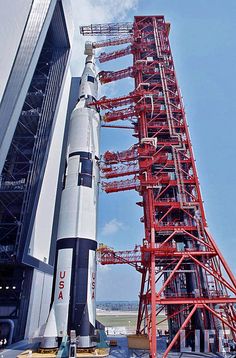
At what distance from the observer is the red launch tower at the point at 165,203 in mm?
19562

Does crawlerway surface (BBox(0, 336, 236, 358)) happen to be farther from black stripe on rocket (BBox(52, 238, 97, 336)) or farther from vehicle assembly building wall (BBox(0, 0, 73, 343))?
vehicle assembly building wall (BBox(0, 0, 73, 343))

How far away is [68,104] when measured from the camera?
3922 centimetres

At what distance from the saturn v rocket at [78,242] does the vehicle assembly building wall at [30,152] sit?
5375 millimetres

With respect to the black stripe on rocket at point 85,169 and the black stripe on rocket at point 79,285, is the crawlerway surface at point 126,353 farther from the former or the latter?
the black stripe on rocket at point 85,169

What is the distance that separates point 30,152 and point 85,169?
11.8m

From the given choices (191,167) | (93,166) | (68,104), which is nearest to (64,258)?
(93,166)

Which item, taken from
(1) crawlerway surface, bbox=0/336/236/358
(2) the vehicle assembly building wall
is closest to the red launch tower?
(1) crawlerway surface, bbox=0/336/236/358

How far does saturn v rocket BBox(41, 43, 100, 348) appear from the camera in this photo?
17.3 m

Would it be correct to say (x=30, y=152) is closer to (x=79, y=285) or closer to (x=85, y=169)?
(x=85, y=169)

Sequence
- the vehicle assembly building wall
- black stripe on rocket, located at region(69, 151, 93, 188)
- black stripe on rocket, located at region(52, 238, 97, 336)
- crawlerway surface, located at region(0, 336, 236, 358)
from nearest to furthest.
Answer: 1. black stripe on rocket, located at region(52, 238, 97, 336)
2. crawlerway surface, located at region(0, 336, 236, 358)
3. the vehicle assembly building wall
4. black stripe on rocket, located at region(69, 151, 93, 188)

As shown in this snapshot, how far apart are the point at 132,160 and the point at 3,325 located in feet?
61.7

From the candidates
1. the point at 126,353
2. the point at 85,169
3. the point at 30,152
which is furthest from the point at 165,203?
the point at 30,152

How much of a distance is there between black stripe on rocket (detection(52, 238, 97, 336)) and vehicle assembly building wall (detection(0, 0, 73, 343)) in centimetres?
719

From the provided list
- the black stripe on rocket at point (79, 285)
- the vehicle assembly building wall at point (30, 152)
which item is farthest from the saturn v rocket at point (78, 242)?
the vehicle assembly building wall at point (30, 152)
